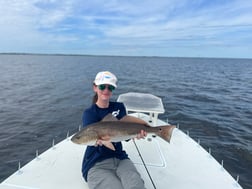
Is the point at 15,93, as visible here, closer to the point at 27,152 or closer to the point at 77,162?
the point at 27,152

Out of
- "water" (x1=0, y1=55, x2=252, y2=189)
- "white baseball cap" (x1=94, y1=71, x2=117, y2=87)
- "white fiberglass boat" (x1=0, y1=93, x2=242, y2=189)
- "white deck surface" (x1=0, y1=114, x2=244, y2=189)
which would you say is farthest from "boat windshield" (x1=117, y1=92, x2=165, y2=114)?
"water" (x1=0, y1=55, x2=252, y2=189)

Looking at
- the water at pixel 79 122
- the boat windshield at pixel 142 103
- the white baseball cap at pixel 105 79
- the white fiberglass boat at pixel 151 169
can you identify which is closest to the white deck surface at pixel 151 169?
the white fiberglass boat at pixel 151 169

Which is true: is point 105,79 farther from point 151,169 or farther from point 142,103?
point 142,103

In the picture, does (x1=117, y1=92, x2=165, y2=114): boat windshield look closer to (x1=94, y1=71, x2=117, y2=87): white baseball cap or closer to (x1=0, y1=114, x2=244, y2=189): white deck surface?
(x1=0, y1=114, x2=244, y2=189): white deck surface

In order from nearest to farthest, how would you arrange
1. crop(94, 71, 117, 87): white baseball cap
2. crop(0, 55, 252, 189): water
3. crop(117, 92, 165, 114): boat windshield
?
crop(94, 71, 117, 87): white baseball cap, crop(117, 92, 165, 114): boat windshield, crop(0, 55, 252, 189): water

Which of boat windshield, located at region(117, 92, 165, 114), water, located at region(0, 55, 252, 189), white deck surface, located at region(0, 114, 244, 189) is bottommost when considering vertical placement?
water, located at region(0, 55, 252, 189)

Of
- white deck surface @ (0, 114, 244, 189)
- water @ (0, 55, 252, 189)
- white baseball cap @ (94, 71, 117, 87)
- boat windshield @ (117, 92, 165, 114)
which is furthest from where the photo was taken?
water @ (0, 55, 252, 189)

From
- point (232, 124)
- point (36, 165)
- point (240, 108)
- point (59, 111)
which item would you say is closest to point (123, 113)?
point (36, 165)

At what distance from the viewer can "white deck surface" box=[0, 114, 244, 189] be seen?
310 centimetres

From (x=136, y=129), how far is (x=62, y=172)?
5.02 feet

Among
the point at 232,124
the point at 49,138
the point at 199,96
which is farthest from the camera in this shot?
the point at 199,96

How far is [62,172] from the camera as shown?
3.36 m

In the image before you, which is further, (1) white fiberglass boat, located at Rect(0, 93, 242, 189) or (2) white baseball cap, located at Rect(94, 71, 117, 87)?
(1) white fiberglass boat, located at Rect(0, 93, 242, 189)

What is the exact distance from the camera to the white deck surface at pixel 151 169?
3.10 metres
